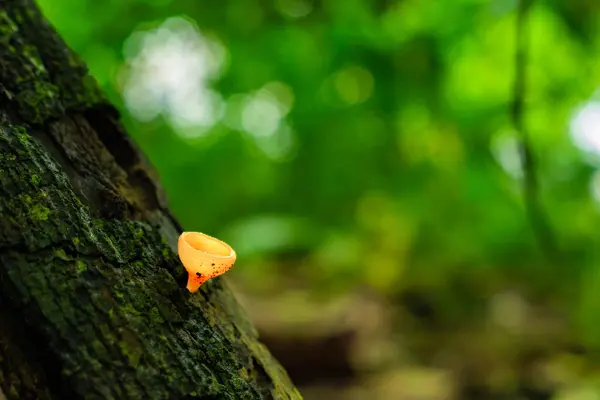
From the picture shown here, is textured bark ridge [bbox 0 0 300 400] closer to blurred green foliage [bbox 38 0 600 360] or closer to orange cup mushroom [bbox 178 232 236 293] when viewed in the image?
orange cup mushroom [bbox 178 232 236 293]

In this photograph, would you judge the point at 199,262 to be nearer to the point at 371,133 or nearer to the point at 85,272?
the point at 85,272

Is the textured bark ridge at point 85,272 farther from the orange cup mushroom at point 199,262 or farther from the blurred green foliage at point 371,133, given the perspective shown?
the blurred green foliage at point 371,133

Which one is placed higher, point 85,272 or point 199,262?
point 199,262

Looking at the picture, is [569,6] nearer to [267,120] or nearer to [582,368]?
[582,368]

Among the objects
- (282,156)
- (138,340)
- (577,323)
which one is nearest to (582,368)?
(577,323)

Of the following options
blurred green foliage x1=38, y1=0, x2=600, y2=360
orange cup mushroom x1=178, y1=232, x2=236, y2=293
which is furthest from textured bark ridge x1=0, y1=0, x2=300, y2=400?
blurred green foliage x1=38, y1=0, x2=600, y2=360

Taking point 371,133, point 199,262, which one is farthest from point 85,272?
point 371,133

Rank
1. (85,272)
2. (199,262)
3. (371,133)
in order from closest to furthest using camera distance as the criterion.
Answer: (85,272), (199,262), (371,133)
